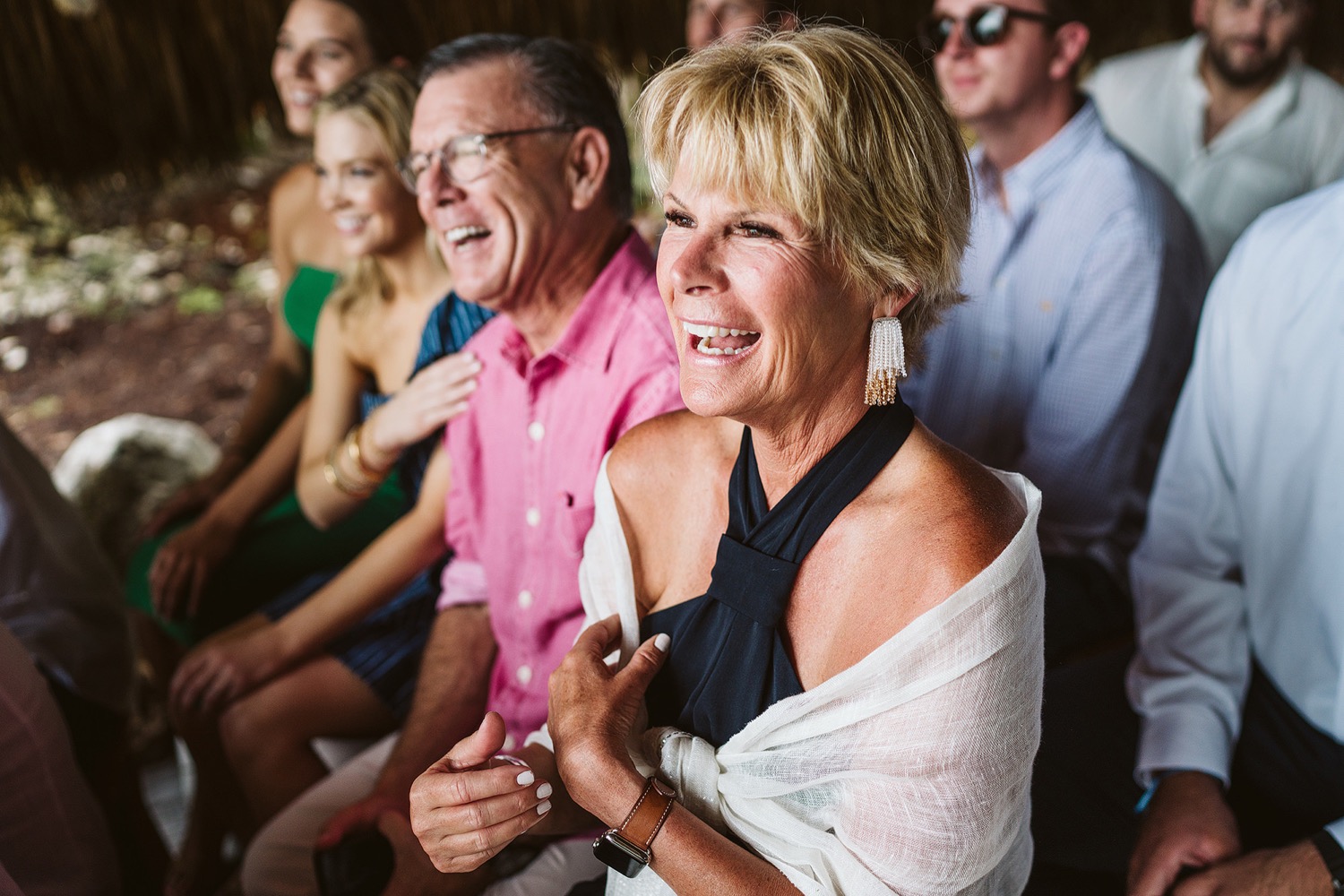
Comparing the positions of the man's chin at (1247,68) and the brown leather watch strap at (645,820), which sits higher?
the man's chin at (1247,68)

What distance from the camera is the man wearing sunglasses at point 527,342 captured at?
154 centimetres

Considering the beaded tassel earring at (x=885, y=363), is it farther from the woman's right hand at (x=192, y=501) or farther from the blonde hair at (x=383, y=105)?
the woman's right hand at (x=192, y=501)

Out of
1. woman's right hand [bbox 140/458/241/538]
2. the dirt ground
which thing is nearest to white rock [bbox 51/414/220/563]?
the dirt ground

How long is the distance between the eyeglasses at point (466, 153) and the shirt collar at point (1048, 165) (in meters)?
1.14

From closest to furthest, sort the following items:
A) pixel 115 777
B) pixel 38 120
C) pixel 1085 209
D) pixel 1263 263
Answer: pixel 1263 263 → pixel 115 777 → pixel 1085 209 → pixel 38 120

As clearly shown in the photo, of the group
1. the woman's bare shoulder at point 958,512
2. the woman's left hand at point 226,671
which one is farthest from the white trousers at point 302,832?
the woman's bare shoulder at point 958,512

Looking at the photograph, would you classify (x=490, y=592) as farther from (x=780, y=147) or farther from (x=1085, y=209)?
(x=1085, y=209)

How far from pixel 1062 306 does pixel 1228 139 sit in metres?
1.37

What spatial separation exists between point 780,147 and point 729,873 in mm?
729

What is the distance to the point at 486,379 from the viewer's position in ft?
5.65

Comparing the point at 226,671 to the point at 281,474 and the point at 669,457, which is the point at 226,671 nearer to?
the point at 281,474

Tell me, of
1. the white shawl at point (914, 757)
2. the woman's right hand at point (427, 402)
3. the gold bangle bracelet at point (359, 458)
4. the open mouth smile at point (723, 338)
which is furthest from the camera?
the gold bangle bracelet at point (359, 458)

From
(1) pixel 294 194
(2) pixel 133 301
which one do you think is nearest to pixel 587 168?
(1) pixel 294 194

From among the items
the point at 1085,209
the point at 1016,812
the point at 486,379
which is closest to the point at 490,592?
the point at 486,379
